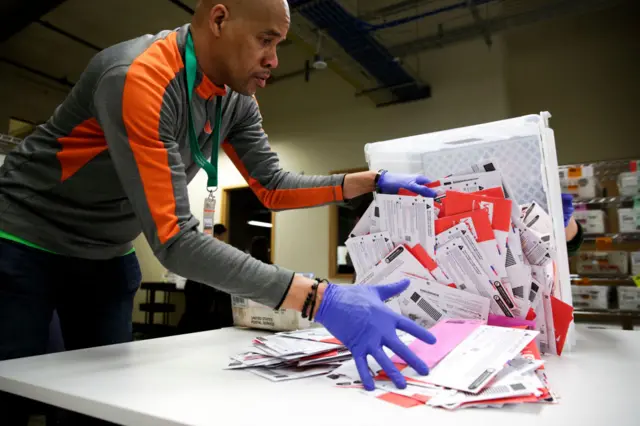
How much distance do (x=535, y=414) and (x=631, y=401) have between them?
0.50 ft

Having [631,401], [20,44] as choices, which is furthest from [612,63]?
[20,44]

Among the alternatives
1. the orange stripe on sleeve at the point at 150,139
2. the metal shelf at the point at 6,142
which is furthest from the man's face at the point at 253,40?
the metal shelf at the point at 6,142

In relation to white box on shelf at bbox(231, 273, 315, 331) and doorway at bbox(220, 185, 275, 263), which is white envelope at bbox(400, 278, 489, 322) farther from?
doorway at bbox(220, 185, 275, 263)

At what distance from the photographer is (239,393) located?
62 centimetres

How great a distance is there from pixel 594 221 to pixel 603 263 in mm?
316

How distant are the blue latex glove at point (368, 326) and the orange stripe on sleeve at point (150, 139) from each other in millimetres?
299

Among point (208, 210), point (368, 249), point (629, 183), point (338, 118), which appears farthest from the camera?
point (338, 118)

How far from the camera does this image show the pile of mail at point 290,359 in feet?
2.38

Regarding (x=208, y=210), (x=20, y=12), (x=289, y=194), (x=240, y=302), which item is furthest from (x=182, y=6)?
(x=240, y=302)

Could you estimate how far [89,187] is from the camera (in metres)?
0.95

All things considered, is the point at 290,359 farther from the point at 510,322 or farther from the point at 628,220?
the point at 628,220

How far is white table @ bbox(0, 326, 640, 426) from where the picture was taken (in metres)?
0.51

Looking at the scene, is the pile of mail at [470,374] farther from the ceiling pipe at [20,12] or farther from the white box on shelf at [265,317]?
the ceiling pipe at [20,12]

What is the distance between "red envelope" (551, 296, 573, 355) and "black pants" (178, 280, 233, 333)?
298cm
